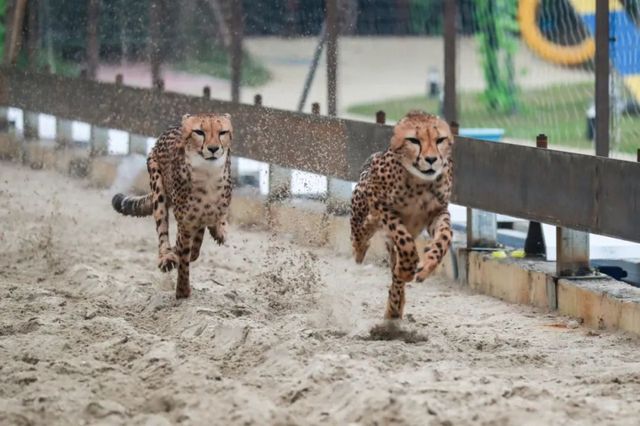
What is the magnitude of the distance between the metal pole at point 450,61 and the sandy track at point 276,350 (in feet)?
4.98

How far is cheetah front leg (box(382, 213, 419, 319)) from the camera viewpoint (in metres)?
9.38

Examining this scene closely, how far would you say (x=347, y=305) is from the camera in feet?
35.1

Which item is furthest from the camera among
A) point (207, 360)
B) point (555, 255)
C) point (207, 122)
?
point (555, 255)

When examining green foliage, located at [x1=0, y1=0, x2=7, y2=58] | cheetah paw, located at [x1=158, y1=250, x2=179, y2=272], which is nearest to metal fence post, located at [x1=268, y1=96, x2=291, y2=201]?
cheetah paw, located at [x1=158, y1=250, x2=179, y2=272]

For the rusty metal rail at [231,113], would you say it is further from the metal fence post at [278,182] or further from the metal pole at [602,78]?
the metal pole at [602,78]

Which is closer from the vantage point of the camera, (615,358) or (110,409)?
(110,409)

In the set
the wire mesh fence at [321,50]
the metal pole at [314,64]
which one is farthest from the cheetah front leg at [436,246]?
the metal pole at [314,64]

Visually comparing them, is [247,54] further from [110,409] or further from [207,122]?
[110,409]

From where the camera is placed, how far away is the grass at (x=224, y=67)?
60.9 ft

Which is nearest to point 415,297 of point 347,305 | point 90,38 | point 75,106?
point 347,305

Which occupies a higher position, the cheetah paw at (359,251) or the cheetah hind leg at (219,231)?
the cheetah hind leg at (219,231)

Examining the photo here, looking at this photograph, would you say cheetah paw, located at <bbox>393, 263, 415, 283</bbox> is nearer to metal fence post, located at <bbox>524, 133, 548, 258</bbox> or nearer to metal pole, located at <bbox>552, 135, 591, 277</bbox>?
metal pole, located at <bbox>552, 135, 591, 277</bbox>

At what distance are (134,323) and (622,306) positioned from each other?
2.71 meters

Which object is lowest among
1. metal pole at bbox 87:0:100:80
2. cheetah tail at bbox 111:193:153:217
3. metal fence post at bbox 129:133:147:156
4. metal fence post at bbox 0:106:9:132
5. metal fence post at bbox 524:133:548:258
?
metal fence post at bbox 524:133:548:258
